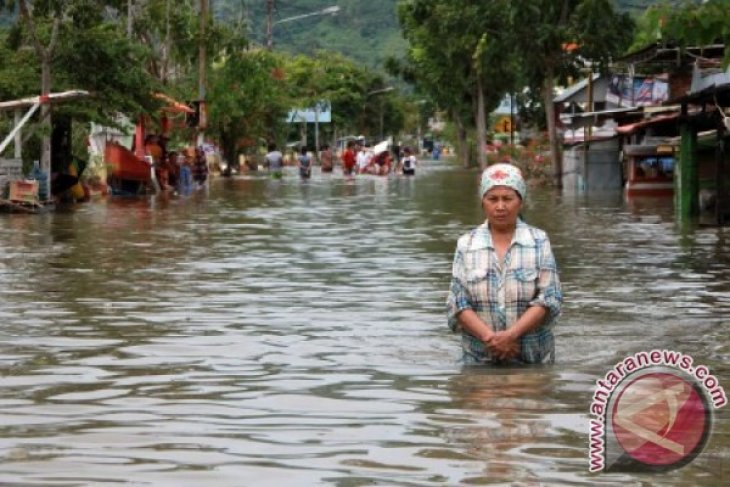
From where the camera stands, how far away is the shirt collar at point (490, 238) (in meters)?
8.88

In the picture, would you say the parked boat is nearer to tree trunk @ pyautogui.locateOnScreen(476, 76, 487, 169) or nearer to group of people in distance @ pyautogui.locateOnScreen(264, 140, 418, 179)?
group of people in distance @ pyautogui.locateOnScreen(264, 140, 418, 179)

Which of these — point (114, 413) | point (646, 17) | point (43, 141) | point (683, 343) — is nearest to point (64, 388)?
point (114, 413)

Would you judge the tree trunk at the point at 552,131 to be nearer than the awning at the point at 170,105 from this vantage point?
No

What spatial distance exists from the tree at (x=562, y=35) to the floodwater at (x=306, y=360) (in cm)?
2368

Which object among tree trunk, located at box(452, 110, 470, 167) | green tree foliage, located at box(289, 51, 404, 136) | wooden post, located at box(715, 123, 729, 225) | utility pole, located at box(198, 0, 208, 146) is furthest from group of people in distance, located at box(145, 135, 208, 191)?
green tree foliage, located at box(289, 51, 404, 136)

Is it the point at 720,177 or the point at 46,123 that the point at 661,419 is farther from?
the point at 46,123

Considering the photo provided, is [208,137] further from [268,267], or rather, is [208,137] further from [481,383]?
[481,383]

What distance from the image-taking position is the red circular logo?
681cm

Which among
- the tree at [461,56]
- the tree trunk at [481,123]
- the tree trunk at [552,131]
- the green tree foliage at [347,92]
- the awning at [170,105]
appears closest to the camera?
the awning at [170,105]

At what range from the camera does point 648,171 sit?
40.1 metres

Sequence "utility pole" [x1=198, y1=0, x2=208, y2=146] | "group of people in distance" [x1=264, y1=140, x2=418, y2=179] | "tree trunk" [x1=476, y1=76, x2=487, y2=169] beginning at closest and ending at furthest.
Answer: "utility pole" [x1=198, y1=0, x2=208, y2=146] → "group of people in distance" [x1=264, y1=140, x2=418, y2=179] → "tree trunk" [x1=476, y1=76, x2=487, y2=169]

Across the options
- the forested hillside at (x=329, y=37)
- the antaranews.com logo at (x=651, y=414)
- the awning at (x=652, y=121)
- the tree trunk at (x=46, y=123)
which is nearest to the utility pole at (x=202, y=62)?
the awning at (x=652, y=121)

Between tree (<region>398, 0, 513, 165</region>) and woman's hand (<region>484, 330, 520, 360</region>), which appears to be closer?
woman's hand (<region>484, 330, 520, 360</region>)

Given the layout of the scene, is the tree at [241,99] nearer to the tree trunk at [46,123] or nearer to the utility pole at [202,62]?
the utility pole at [202,62]
